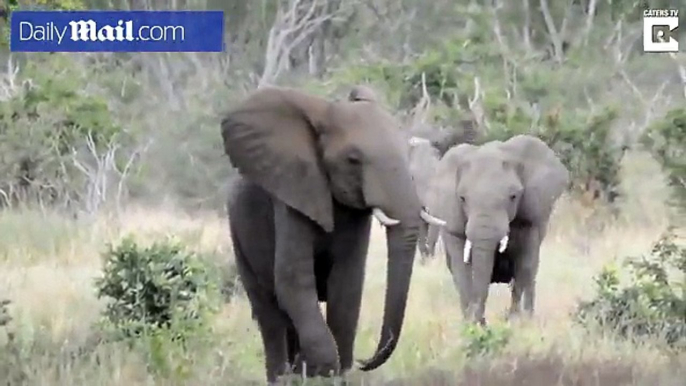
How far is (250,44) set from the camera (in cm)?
762

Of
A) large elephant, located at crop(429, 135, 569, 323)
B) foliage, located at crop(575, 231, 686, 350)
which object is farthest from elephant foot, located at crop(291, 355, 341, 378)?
large elephant, located at crop(429, 135, 569, 323)

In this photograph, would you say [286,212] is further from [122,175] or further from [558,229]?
[558,229]

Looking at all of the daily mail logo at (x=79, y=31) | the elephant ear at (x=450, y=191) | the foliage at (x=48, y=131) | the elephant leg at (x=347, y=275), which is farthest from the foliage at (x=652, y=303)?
the foliage at (x=48, y=131)

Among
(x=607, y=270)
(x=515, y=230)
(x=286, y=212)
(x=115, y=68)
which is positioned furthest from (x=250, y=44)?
(x=286, y=212)

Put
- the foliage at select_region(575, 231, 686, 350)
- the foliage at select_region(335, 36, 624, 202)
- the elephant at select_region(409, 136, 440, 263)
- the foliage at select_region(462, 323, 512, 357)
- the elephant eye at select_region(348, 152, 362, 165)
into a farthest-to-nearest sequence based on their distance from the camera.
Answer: the foliage at select_region(335, 36, 624, 202) < the elephant at select_region(409, 136, 440, 263) < the foliage at select_region(462, 323, 512, 357) < the foliage at select_region(575, 231, 686, 350) < the elephant eye at select_region(348, 152, 362, 165)

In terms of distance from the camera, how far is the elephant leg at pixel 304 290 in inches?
194

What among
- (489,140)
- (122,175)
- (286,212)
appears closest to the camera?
(286,212)

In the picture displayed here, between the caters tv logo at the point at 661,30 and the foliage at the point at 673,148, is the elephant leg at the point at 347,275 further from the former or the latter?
the caters tv logo at the point at 661,30

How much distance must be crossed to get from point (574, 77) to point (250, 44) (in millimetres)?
2941

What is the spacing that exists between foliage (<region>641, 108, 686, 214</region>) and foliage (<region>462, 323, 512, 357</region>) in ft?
2.94

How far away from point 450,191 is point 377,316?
163 cm

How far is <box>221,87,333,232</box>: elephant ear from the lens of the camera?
4.91 metres

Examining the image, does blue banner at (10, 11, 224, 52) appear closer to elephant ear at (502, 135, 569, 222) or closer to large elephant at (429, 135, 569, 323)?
large elephant at (429, 135, 569, 323)

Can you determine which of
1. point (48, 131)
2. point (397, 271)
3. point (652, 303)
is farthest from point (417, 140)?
point (397, 271)
